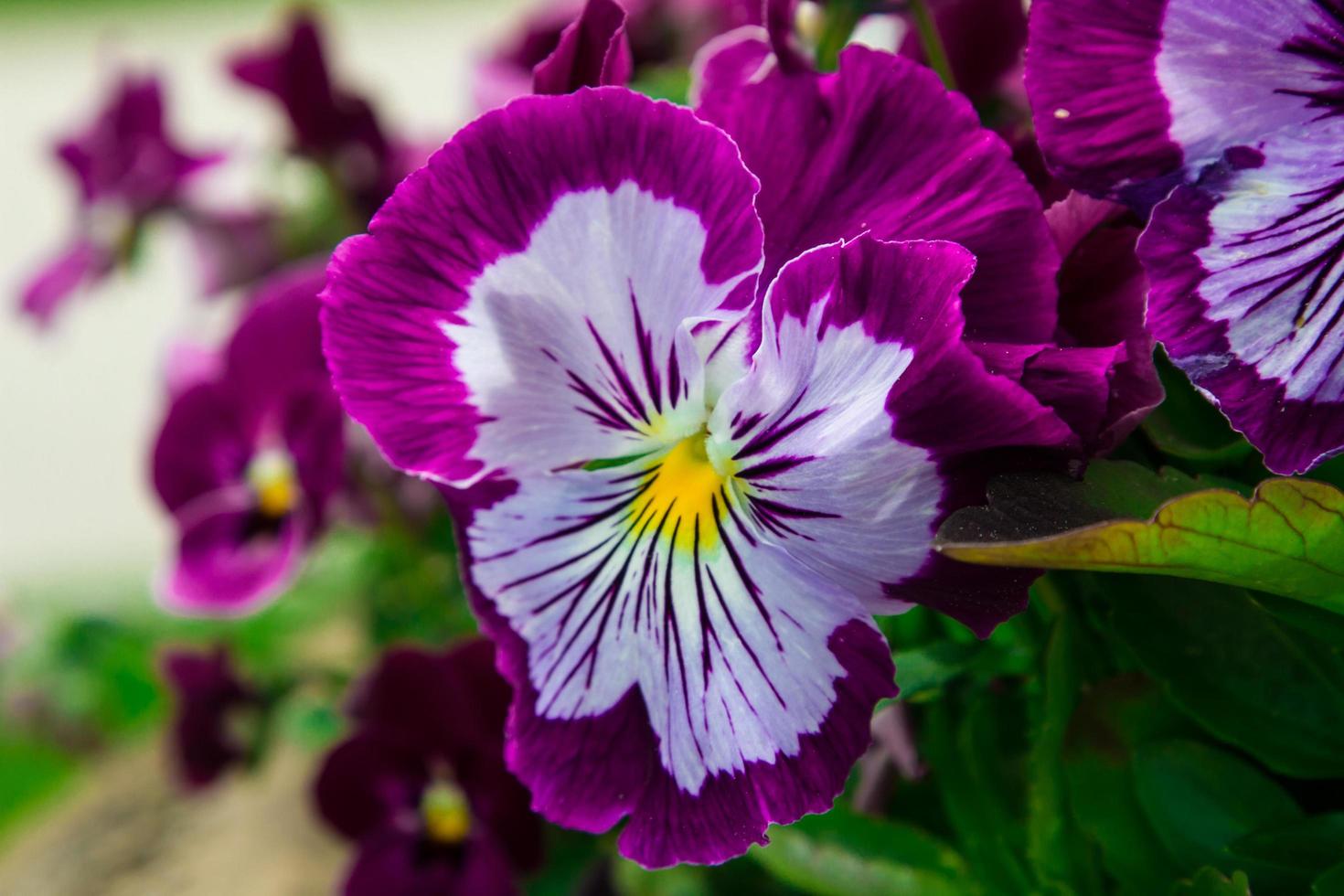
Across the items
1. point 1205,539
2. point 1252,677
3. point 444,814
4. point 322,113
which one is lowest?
point 444,814

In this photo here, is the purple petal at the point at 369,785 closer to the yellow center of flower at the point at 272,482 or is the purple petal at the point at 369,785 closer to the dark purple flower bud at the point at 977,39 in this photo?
the yellow center of flower at the point at 272,482

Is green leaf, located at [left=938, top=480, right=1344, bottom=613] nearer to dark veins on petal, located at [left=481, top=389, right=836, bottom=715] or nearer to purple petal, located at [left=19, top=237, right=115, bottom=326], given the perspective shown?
dark veins on petal, located at [left=481, top=389, right=836, bottom=715]

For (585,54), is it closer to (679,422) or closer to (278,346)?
(679,422)

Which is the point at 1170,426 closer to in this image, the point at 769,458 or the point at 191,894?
the point at 769,458

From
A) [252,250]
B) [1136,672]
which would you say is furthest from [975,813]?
[252,250]

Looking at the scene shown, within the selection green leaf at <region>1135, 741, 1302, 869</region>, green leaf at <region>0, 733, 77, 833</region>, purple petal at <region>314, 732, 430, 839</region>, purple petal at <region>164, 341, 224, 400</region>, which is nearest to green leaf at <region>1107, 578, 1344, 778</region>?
green leaf at <region>1135, 741, 1302, 869</region>

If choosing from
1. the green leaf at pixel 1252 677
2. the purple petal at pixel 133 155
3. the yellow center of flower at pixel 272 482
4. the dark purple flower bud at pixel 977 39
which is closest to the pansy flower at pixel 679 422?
the green leaf at pixel 1252 677

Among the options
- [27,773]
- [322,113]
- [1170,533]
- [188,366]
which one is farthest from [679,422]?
[27,773]
